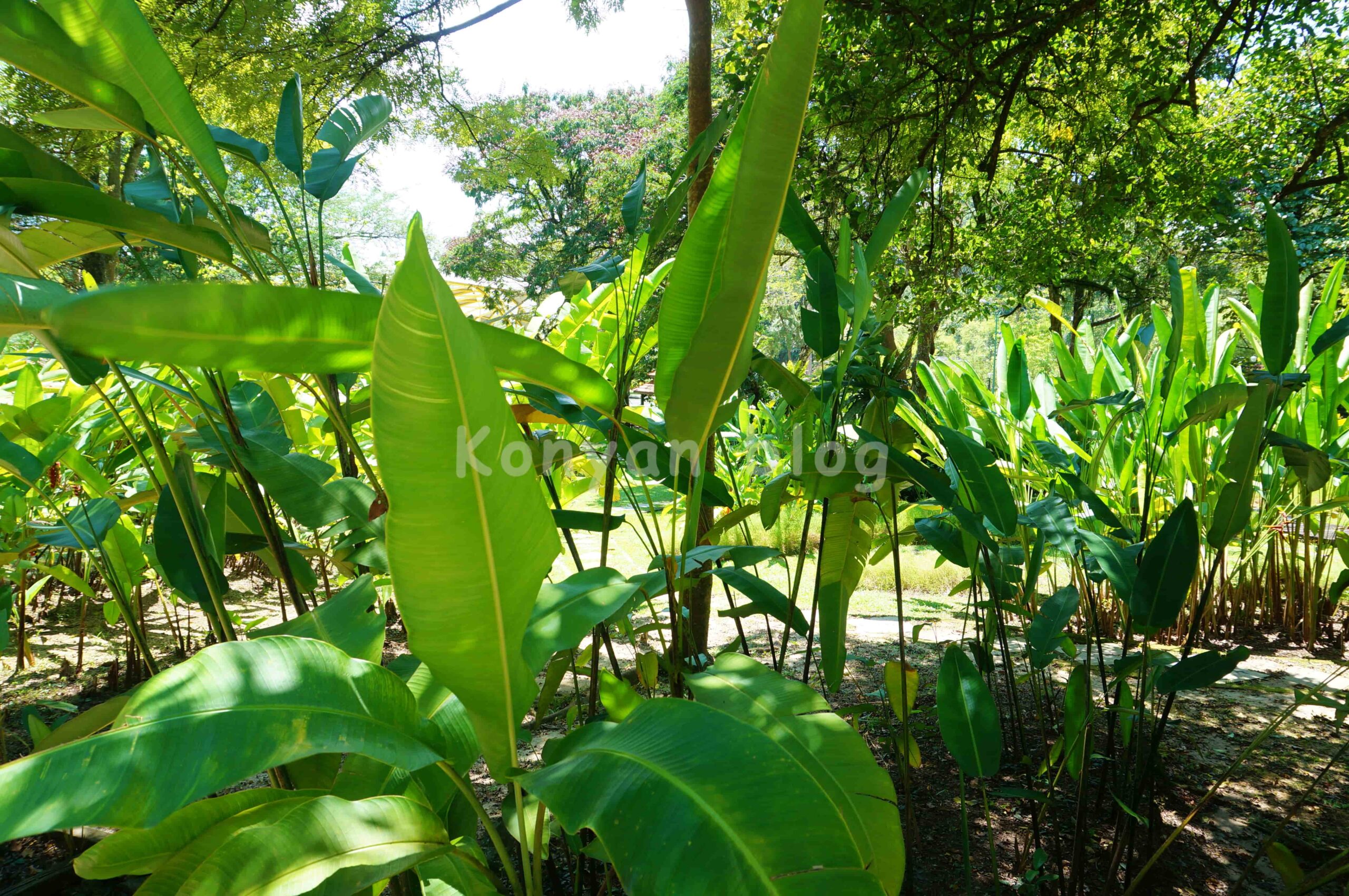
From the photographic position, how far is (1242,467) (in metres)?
0.95

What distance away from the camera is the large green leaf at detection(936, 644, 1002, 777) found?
874 millimetres

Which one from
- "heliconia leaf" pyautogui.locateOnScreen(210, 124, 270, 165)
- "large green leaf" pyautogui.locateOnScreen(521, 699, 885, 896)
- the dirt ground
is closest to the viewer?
"large green leaf" pyautogui.locateOnScreen(521, 699, 885, 896)

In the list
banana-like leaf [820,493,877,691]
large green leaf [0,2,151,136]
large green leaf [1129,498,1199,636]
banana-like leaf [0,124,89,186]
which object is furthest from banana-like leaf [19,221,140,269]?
large green leaf [1129,498,1199,636]

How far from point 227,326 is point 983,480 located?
95 cm

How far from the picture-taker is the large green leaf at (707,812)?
15.2 inches

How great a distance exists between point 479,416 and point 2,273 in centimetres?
45

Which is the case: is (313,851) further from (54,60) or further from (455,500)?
(54,60)

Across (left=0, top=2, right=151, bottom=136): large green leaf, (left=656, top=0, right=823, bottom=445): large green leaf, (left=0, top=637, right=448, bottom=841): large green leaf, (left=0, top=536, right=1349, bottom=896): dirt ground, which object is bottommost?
(left=0, top=536, right=1349, bottom=896): dirt ground

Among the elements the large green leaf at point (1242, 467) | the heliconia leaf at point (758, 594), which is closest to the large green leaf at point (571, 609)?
the heliconia leaf at point (758, 594)

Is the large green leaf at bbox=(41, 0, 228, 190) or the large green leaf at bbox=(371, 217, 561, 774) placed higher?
the large green leaf at bbox=(41, 0, 228, 190)

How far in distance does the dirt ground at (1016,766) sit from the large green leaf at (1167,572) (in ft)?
0.54

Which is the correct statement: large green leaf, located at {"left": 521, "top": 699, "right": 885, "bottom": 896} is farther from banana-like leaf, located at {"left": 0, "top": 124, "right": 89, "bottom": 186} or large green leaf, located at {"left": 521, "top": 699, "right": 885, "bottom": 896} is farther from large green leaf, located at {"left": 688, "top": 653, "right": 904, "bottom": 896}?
banana-like leaf, located at {"left": 0, "top": 124, "right": 89, "bottom": 186}

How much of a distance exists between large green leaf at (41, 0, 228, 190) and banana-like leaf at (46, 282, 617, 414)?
1.05 feet

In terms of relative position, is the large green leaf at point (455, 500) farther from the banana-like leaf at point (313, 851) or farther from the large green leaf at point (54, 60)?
the large green leaf at point (54, 60)
